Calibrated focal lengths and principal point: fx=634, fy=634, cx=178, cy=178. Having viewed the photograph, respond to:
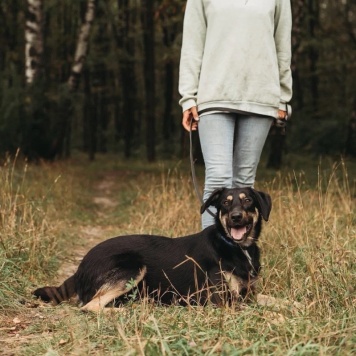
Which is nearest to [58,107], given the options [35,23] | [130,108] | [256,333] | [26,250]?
[35,23]

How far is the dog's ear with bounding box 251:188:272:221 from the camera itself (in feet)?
15.0

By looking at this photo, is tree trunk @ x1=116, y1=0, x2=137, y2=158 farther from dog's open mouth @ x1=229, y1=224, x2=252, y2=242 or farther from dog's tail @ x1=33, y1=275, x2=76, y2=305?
dog's open mouth @ x1=229, y1=224, x2=252, y2=242

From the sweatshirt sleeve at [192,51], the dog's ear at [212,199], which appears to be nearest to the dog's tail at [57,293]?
the dog's ear at [212,199]

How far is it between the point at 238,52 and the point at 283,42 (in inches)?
17.8

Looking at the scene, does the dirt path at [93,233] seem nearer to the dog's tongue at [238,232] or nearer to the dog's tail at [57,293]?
the dog's tail at [57,293]

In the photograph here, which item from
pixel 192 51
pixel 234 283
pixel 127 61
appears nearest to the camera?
pixel 234 283

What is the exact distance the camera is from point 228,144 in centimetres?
496

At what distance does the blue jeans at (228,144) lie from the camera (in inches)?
194

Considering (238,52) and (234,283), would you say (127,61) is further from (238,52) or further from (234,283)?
(234,283)

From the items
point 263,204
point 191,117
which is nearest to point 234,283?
point 263,204

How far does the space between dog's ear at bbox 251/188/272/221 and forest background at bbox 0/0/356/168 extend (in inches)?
345

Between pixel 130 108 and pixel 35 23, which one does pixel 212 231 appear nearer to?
pixel 35 23

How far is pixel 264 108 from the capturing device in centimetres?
494

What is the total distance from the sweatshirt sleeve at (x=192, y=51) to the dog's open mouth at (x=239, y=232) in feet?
3.72
